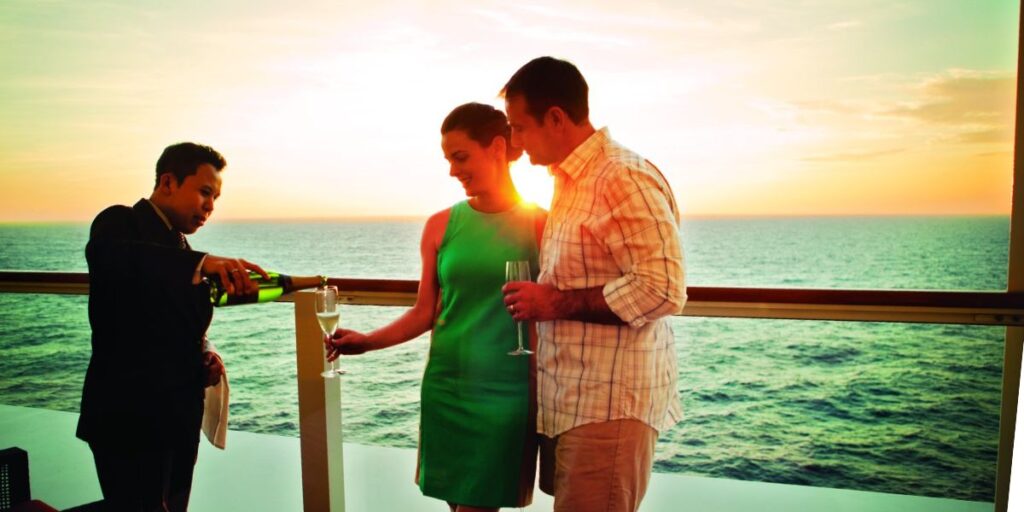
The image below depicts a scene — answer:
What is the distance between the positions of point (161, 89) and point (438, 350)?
4715 centimetres

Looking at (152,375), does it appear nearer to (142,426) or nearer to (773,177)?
(142,426)

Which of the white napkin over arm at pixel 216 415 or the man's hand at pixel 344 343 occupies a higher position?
the man's hand at pixel 344 343

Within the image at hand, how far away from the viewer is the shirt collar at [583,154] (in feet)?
5.19

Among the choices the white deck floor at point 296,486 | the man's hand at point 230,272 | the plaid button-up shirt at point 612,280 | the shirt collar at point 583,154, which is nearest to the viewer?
the plaid button-up shirt at point 612,280

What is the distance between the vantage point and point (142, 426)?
5.75ft

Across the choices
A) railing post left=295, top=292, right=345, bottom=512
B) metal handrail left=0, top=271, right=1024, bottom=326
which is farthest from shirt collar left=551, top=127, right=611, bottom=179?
railing post left=295, top=292, right=345, bottom=512

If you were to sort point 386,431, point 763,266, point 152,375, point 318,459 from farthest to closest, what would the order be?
point 763,266, point 386,431, point 318,459, point 152,375

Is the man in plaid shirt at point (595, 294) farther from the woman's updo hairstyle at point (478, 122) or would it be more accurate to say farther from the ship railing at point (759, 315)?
the ship railing at point (759, 315)

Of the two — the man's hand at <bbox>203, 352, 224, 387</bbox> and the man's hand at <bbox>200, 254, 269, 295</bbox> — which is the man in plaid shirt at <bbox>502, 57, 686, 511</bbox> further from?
the man's hand at <bbox>203, 352, 224, 387</bbox>

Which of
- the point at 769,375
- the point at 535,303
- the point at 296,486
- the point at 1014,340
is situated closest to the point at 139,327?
the point at 535,303

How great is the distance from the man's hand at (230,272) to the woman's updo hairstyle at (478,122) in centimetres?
57

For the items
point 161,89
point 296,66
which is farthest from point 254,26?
point 161,89

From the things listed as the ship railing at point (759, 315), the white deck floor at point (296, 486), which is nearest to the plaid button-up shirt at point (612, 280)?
the ship railing at point (759, 315)

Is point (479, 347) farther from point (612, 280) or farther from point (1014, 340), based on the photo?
point (1014, 340)
